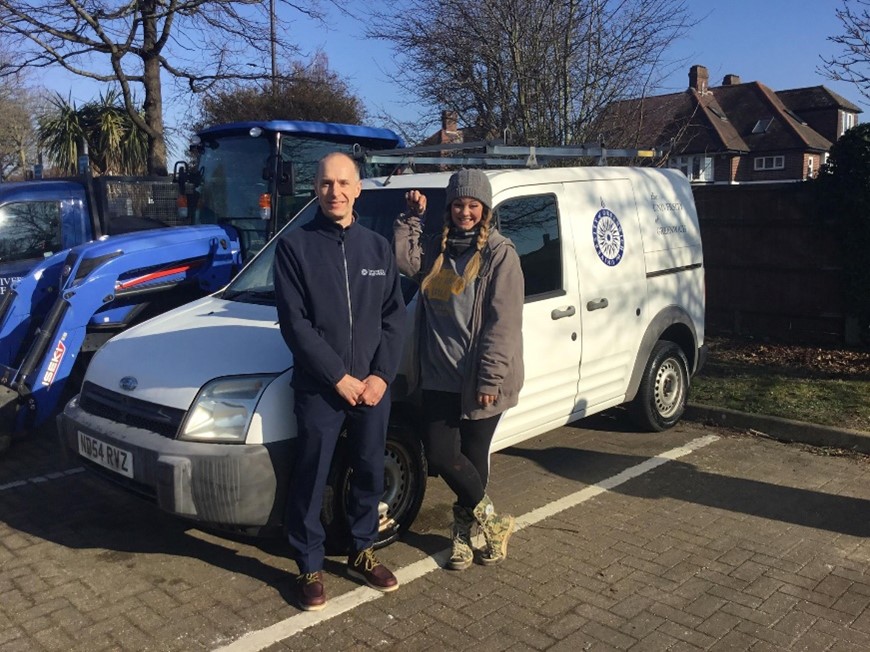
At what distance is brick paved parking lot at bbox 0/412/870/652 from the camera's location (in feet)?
11.7

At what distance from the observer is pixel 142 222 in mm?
8672

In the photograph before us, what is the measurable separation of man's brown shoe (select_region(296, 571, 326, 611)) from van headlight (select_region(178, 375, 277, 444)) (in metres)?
0.72

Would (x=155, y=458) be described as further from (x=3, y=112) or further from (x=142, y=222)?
(x=3, y=112)

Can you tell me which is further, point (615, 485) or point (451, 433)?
point (615, 485)

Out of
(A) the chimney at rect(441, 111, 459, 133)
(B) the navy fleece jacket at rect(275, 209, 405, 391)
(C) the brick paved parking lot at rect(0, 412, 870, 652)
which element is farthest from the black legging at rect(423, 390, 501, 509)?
(A) the chimney at rect(441, 111, 459, 133)

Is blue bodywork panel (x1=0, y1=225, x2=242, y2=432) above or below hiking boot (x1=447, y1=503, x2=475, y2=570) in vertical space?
above

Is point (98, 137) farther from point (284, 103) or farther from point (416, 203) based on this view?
point (416, 203)

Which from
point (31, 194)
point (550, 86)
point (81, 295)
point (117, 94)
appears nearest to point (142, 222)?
point (31, 194)

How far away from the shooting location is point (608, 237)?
5574 millimetres

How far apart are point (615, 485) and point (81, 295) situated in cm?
403

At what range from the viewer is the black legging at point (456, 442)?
157 inches

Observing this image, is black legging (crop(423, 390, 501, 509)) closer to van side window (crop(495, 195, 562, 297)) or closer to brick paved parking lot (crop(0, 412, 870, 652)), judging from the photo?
brick paved parking lot (crop(0, 412, 870, 652))

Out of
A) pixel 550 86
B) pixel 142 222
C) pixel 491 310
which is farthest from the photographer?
pixel 550 86

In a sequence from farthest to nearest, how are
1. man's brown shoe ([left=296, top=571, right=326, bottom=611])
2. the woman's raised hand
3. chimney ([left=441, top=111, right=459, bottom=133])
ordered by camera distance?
chimney ([left=441, top=111, right=459, bottom=133])
the woman's raised hand
man's brown shoe ([left=296, top=571, right=326, bottom=611])
